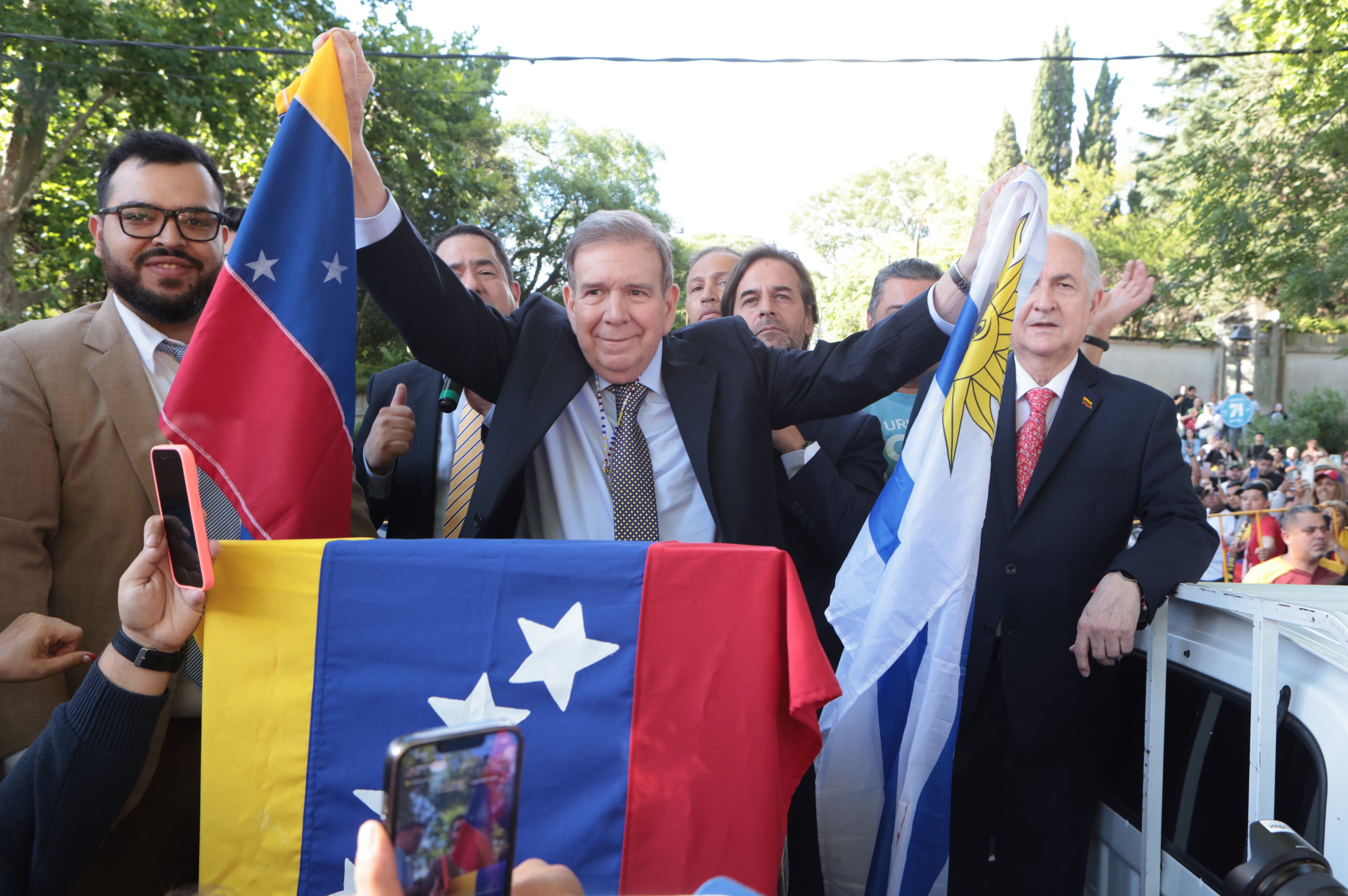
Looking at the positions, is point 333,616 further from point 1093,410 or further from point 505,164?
point 505,164

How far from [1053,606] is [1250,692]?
24.9 inches

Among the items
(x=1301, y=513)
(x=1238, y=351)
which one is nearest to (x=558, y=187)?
(x=1238, y=351)

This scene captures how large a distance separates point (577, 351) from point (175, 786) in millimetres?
1383

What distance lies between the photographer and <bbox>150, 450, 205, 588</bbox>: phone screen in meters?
1.56

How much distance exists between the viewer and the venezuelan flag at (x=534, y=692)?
5.60ft

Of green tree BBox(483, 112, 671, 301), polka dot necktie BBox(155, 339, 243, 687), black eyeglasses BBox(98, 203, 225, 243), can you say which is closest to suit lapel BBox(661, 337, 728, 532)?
polka dot necktie BBox(155, 339, 243, 687)

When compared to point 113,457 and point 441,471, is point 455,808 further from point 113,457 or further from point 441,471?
point 441,471

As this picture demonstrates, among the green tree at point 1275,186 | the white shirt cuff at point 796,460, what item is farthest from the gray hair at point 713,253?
the green tree at point 1275,186

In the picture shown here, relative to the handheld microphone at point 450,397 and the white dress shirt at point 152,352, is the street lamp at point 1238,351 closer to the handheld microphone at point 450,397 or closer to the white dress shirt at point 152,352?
the handheld microphone at point 450,397

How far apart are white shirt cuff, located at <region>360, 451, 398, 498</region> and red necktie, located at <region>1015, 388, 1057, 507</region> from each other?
1.88 m

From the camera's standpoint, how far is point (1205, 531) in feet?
8.00

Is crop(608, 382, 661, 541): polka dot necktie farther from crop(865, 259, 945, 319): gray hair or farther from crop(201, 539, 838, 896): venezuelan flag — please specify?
crop(865, 259, 945, 319): gray hair

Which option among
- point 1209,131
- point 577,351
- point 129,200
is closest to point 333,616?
point 577,351

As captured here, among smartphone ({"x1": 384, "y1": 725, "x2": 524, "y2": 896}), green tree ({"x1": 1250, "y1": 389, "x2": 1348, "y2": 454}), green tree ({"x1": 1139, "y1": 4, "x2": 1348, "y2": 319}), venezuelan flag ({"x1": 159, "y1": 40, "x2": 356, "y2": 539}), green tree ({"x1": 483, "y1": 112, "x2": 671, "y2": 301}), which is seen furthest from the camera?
green tree ({"x1": 483, "y1": 112, "x2": 671, "y2": 301})
